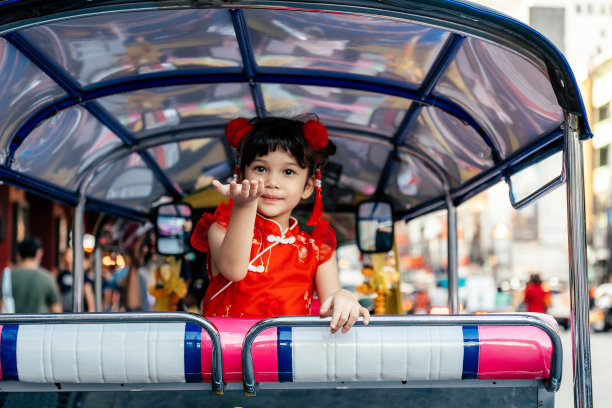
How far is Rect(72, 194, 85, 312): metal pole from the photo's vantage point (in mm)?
5059

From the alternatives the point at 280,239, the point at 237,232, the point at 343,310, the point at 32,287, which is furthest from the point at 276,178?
the point at 32,287

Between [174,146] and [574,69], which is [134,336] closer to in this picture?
[574,69]

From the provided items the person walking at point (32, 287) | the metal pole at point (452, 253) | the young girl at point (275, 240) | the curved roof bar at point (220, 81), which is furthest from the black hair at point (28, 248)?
the young girl at point (275, 240)

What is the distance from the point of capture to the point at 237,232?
2.75 m

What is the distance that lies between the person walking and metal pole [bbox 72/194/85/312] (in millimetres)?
2652

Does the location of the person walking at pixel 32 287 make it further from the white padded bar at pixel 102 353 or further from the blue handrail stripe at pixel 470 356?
the blue handrail stripe at pixel 470 356

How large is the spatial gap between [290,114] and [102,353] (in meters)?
2.51

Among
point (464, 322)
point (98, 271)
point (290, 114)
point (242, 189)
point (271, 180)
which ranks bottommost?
point (464, 322)

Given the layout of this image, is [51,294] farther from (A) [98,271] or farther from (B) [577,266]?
(B) [577,266]

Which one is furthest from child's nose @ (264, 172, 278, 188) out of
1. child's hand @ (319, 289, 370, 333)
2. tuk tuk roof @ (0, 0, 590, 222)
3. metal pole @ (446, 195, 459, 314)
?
metal pole @ (446, 195, 459, 314)

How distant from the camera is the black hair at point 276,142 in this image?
3.24 meters

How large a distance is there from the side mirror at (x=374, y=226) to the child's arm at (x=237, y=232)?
Answer: 2.78m

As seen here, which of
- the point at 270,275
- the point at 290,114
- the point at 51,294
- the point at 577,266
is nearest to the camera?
the point at 577,266

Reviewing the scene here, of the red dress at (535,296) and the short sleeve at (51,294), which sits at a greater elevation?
the short sleeve at (51,294)
